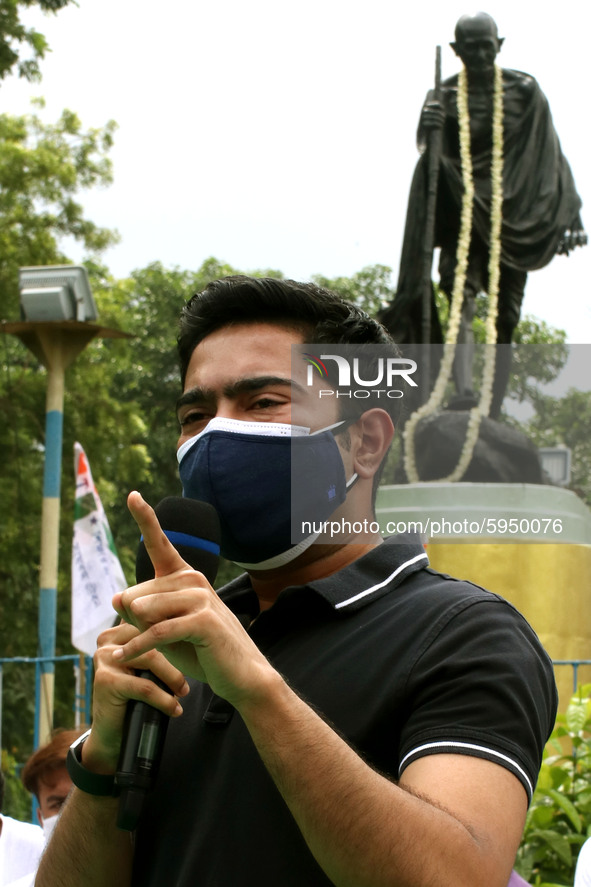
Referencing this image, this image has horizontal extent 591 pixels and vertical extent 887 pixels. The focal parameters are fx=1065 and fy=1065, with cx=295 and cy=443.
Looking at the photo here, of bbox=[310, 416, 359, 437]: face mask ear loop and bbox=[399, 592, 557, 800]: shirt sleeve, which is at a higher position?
bbox=[310, 416, 359, 437]: face mask ear loop

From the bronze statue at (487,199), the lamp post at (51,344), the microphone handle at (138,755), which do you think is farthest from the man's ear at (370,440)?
the bronze statue at (487,199)

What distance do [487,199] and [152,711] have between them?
885 cm

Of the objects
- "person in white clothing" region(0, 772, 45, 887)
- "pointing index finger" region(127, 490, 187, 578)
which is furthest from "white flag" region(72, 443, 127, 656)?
"pointing index finger" region(127, 490, 187, 578)

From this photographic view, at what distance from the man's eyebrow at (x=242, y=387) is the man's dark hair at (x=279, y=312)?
0.13 m

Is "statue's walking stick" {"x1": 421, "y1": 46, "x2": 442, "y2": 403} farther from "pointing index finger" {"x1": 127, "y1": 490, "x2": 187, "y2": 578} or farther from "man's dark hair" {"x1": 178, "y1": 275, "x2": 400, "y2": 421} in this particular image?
"pointing index finger" {"x1": 127, "y1": 490, "x2": 187, "y2": 578}

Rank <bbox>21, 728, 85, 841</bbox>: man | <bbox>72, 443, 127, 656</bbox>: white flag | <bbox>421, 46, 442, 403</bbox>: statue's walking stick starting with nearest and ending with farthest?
<bbox>21, 728, 85, 841</bbox>: man → <bbox>72, 443, 127, 656</bbox>: white flag → <bbox>421, 46, 442, 403</bbox>: statue's walking stick

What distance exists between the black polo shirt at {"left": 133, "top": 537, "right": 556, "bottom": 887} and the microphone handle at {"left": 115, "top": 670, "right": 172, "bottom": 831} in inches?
6.6

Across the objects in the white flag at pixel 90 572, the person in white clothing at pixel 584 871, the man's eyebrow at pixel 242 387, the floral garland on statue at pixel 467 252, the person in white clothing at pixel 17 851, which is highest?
the floral garland on statue at pixel 467 252

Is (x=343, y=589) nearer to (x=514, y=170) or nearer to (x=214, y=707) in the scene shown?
(x=214, y=707)

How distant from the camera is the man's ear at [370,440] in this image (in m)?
2.13

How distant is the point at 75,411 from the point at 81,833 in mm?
14423

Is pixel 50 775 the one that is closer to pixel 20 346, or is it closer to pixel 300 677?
pixel 300 677

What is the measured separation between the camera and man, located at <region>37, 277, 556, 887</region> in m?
1.43

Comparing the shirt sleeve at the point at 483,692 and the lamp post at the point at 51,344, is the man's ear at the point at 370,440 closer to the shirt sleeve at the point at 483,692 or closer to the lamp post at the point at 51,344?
the shirt sleeve at the point at 483,692
